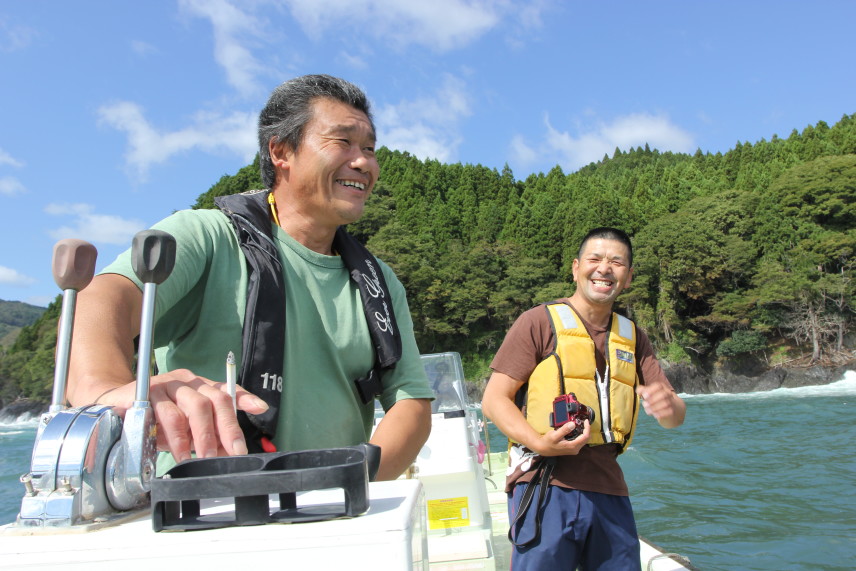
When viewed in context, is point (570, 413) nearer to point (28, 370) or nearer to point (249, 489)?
point (249, 489)

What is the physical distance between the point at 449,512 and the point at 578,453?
6.19 feet

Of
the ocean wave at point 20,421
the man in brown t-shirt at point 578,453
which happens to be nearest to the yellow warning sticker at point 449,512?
the man in brown t-shirt at point 578,453

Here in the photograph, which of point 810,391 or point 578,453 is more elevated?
point 578,453

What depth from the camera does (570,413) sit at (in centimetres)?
265

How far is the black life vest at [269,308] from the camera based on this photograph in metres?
1.34

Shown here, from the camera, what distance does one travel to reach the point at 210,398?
34.0 inches

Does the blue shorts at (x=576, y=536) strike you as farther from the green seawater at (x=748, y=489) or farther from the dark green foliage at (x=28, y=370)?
the dark green foliage at (x=28, y=370)

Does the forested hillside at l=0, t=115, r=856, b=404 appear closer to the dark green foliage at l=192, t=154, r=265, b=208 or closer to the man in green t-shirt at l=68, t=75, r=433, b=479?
the dark green foliage at l=192, t=154, r=265, b=208

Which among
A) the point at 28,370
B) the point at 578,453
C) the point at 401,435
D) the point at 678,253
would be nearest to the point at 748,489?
the point at 578,453

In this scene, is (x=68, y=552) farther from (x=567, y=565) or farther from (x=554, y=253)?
(x=554, y=253)

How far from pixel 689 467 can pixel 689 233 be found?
37429 millimetres

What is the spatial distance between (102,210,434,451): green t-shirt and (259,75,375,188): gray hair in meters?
0.26

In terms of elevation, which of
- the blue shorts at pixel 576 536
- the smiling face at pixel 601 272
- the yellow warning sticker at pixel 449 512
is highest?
the smiling face at pixel 601 272

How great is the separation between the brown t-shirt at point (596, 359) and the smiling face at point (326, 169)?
1.38 meters
